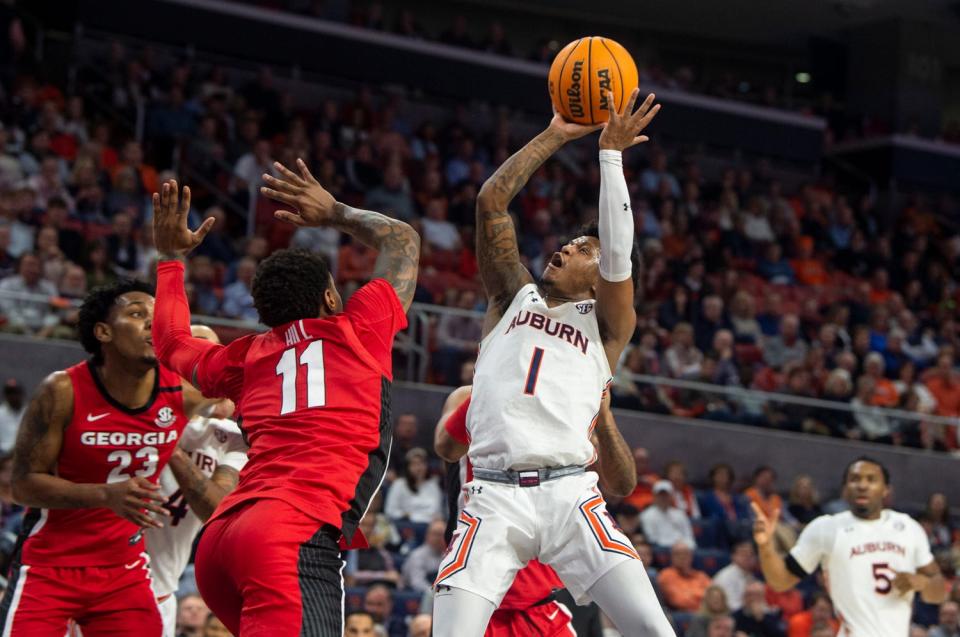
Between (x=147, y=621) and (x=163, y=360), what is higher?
(x=163, y=360)

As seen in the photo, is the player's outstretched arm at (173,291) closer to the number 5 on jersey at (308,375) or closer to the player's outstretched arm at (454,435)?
the number 5 on jersey at (308,375)

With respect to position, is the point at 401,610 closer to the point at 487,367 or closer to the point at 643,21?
the point at 487,367

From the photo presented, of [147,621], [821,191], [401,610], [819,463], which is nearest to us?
[147,621]

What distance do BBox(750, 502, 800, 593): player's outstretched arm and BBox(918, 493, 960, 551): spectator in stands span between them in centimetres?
627

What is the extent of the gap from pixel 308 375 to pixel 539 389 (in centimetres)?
96

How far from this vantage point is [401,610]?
10.9 m

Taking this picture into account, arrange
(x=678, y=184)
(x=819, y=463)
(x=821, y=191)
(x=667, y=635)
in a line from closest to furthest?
1. (x=667, y=635)
2. (x=819, y=463)
3. (x=678, y=184)
4. (x=821, y=191)

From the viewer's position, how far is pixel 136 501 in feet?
17.6

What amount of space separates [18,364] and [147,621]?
6.96m

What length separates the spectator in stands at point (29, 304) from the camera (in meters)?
12.1

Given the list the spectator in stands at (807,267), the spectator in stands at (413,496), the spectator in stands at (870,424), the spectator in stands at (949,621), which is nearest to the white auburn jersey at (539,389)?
the spectator in stands at (413,496)

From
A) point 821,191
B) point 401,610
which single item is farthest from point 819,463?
point 821,191

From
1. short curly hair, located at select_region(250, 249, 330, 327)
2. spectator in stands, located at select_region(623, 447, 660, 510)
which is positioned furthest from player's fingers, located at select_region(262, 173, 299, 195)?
spectator in stands, located at select_region(623, 447, 660, 510)

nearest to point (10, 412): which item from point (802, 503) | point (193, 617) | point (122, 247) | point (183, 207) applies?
point (122, 247)
